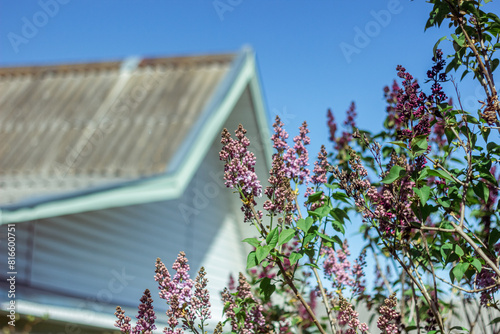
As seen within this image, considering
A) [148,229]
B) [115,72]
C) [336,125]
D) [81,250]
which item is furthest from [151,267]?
[336,125]

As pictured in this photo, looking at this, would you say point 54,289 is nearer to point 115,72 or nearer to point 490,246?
point 115,72

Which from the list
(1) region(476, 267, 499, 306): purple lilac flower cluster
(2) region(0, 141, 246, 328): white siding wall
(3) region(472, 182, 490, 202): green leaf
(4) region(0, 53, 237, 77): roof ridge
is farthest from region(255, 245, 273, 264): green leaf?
(4) region(0, 53, 237, 77): roof ridge

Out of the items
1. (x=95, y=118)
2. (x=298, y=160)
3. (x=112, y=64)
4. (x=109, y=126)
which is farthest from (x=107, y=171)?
(x=298, y=160)

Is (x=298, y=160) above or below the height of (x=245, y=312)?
above

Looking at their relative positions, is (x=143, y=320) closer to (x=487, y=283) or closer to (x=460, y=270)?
(x=460, y=270)

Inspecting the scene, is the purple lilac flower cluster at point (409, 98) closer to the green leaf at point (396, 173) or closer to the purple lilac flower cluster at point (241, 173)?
the green leaf at point (396, 173)

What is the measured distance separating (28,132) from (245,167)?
5340 millimetres

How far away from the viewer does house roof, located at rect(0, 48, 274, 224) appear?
4.85 m

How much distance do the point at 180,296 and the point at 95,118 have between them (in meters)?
5.00

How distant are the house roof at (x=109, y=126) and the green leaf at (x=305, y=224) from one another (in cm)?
314

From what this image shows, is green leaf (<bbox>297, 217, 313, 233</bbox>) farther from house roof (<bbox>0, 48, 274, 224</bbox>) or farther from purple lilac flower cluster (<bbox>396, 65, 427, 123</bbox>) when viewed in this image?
house roof (<bbox>0, 48, 274, 224</bbox>)

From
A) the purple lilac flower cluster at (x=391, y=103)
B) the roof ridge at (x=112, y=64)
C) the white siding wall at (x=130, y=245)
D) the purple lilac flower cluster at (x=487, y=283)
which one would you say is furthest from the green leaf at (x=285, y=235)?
the roof ridge at (x=112, y=64)

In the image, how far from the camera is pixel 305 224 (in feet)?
6.00

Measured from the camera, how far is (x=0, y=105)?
745cm
